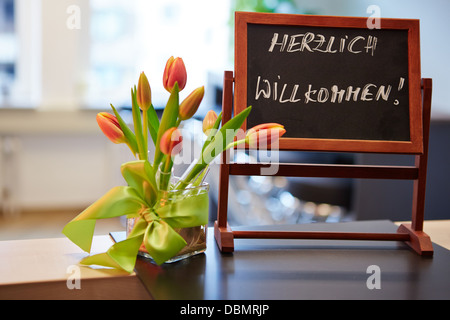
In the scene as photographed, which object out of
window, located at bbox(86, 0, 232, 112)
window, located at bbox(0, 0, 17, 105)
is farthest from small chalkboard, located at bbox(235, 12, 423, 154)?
window, located at bbox(0, 0, 17, 105)

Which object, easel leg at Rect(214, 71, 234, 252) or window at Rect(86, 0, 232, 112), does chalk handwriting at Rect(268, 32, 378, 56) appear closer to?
easel leg at Rect(214, 71, 234, 252)

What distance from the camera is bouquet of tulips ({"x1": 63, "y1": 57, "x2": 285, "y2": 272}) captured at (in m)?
0.80

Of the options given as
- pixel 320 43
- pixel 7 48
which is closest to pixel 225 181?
pixel 320 43

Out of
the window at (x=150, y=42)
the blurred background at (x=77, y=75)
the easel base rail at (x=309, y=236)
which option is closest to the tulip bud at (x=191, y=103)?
the easel base rail at (x=309, y=236)

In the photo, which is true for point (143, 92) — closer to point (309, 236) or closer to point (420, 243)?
point (309, 236)

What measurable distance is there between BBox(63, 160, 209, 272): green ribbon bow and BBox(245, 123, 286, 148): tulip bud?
12cm

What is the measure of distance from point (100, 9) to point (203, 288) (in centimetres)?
413

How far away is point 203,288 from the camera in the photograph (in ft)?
2.44

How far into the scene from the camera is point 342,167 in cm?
96

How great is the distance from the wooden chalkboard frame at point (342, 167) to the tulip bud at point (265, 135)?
8cm

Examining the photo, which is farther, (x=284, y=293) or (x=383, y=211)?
(x=383, y=211)

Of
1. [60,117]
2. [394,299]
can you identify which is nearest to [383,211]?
[394,299]

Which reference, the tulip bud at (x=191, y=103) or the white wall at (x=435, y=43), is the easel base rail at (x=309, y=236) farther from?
the white wall at (x=435, y=43)
